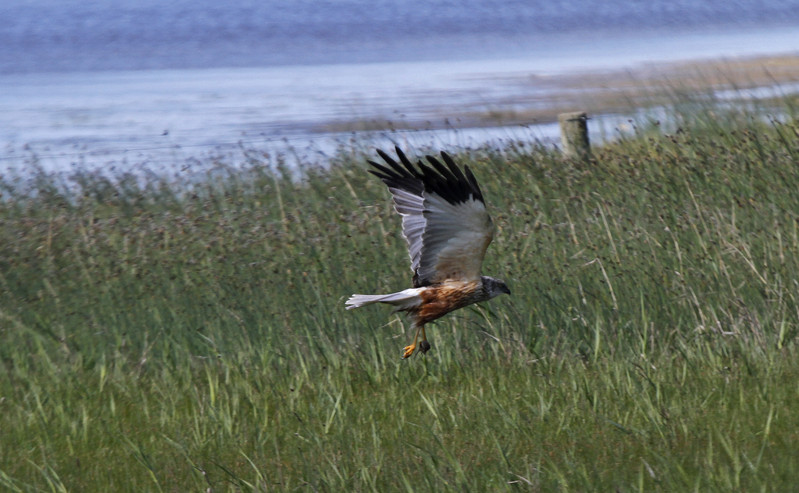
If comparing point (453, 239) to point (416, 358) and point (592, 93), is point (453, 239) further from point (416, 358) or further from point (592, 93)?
point (592, 93)

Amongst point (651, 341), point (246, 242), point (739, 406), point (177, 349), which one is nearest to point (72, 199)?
point (246, 242)

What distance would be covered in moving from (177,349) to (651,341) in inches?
108

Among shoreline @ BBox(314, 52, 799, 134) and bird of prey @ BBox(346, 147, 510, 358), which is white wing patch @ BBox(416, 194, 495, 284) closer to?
bird of prey @ BBox(346, 147, 510, 358)

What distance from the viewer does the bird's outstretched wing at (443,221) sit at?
171 inches

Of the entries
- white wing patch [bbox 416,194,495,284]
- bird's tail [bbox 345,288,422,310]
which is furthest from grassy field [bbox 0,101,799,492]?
white wing patch [bbox 416,194,495,284]

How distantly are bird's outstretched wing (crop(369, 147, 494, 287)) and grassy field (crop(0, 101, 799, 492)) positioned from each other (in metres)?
0.67

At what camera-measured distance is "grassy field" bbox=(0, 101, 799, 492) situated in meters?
4.07

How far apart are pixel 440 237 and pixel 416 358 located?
115cm

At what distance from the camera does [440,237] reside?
450 centimetres

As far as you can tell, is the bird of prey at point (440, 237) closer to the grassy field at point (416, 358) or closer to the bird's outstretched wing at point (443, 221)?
the bird's outstretched wing at point (443, 221)

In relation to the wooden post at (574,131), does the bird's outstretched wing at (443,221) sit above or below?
above

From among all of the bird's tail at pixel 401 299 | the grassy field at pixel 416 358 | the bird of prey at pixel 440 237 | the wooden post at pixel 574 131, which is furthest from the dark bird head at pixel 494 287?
the wooden post at pixel 574 131

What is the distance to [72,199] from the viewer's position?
10070mm

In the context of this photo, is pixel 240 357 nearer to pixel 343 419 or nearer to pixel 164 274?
pixel 343 419
